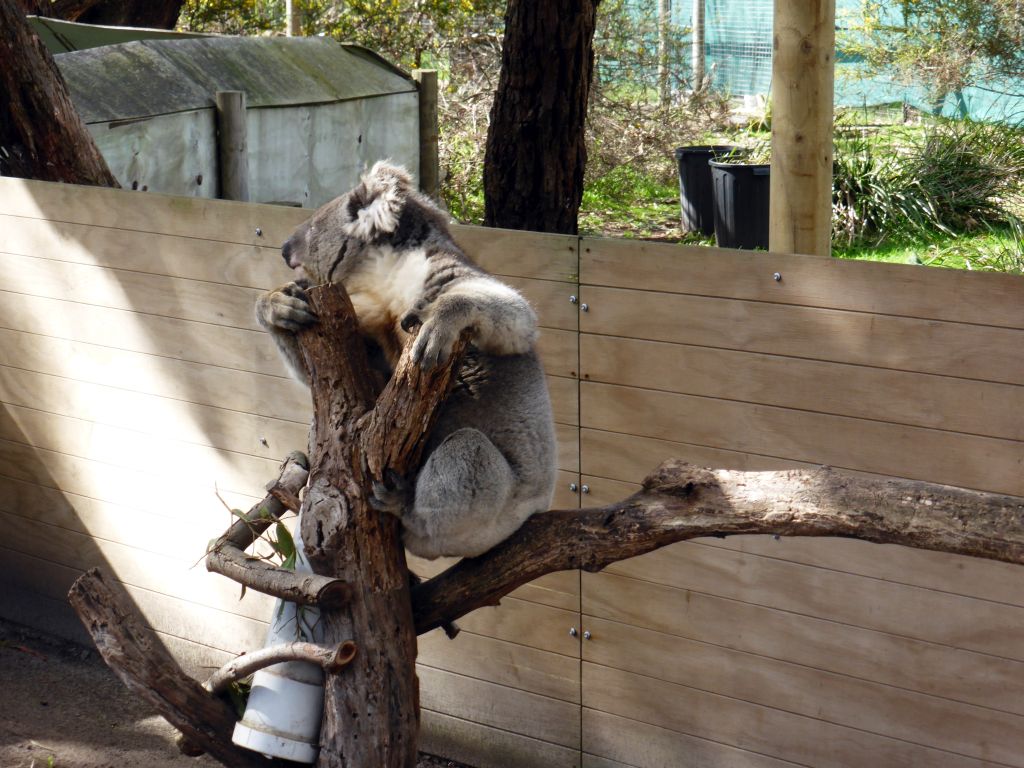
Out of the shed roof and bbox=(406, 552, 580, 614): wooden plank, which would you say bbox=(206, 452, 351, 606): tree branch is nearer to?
bbox=(406, 552, 580, 614): wooden plank

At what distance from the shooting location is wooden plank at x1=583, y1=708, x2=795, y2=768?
280cm

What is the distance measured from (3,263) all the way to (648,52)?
7.36 metres

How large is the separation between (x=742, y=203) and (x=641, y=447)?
143 inches

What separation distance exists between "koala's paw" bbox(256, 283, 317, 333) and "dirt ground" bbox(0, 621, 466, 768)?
1.75m

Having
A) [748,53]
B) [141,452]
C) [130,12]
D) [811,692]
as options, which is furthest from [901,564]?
[748,53]

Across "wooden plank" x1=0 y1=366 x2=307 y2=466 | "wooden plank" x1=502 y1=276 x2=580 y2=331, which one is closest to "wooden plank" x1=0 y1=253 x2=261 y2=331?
"wooden plank" x1=0 y1=366 x2=307 y2=466

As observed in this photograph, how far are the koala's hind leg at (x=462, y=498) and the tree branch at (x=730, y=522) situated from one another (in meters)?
0.06

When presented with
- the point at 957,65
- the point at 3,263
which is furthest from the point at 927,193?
the point at 3,263

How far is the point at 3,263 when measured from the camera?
377 centimetres

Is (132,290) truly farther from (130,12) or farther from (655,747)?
(130,12)

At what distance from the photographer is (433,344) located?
6.21 ft

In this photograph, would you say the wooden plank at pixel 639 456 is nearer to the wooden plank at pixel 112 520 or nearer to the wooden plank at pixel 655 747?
the wooden plank at pixel 655 747

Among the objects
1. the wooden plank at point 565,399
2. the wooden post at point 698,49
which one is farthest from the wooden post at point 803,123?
the wooden post at point 698,49

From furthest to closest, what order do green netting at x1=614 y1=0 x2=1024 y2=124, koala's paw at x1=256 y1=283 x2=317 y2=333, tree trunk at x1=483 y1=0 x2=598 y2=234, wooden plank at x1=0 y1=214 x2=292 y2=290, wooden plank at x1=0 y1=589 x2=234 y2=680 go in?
green netting at x1=614 y1=0 x2=1024 y2=124
tree trunk at x1=483 y1=0 x2=598 y2=234
wooden plank at x1=0 y1=589 x2=234 y2=680
wooden plank at x1=0 y1=214 x2=292 y2=290
koala's paw at x1=256 y1=283 x2=317 y2=333
